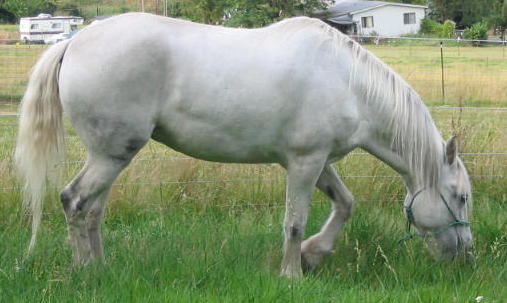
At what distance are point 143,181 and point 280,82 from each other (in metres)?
2.21

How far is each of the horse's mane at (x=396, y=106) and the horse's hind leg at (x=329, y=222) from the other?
53 centimetres

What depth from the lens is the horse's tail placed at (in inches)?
171

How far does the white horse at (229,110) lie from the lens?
4152 mm

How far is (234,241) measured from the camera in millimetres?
4695

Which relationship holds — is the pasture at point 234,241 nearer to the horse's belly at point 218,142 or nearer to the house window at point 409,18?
the horse's belly at point 218,142

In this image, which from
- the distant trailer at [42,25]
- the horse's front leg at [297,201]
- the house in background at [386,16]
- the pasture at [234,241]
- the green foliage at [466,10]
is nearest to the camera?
the pasture at [234,241]

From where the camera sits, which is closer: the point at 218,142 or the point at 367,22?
the point at 218,142

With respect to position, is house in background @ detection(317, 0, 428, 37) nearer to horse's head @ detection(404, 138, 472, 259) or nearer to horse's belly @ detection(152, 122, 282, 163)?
horse's head @ detection(404, 138, 472, 259)

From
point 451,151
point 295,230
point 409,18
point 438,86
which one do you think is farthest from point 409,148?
point 409,18

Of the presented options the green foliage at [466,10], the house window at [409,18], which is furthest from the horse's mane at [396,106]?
the house window at [409,18]

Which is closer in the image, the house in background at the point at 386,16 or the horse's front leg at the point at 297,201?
the horse's front leg at the point at 297,201

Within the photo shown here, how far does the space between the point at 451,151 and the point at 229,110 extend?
148 centimetres

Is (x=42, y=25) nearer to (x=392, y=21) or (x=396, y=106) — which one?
(x=396, y=106)

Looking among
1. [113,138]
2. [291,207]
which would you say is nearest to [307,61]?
[291,207]
